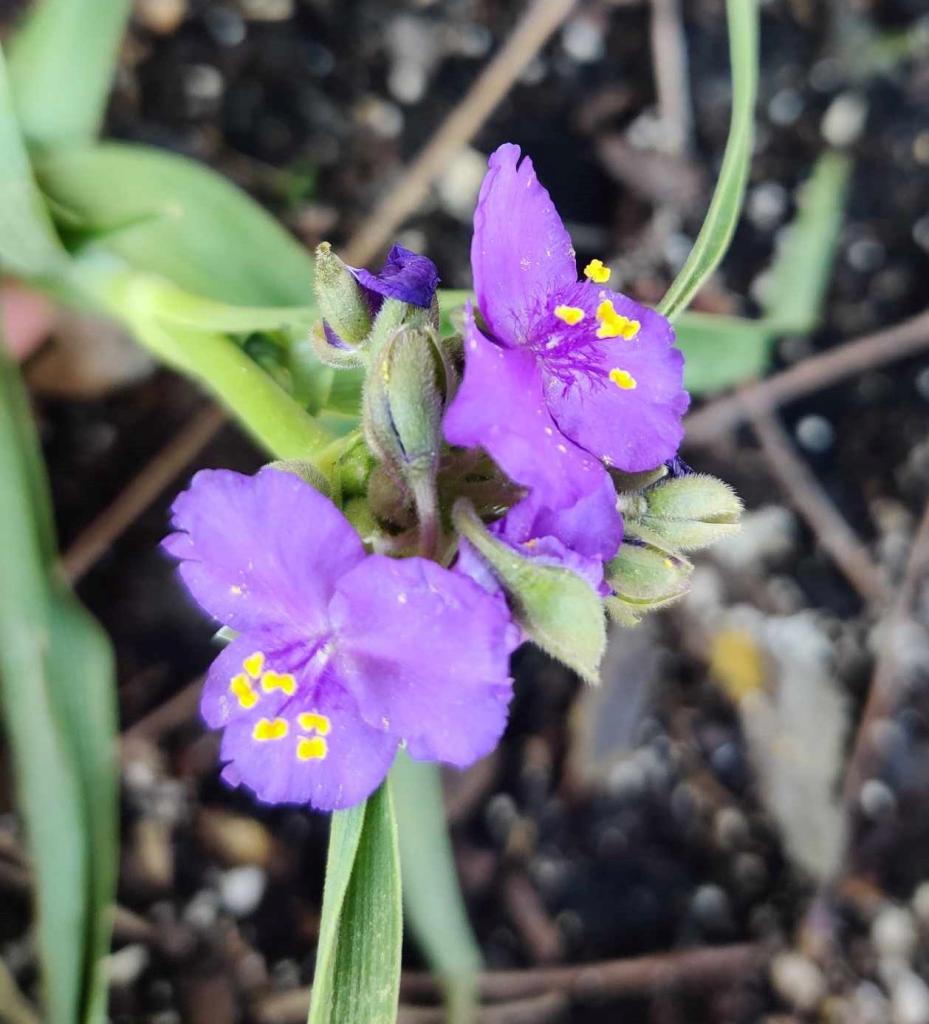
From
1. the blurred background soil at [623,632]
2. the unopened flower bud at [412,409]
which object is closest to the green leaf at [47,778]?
the blurred background soil at [623,632]

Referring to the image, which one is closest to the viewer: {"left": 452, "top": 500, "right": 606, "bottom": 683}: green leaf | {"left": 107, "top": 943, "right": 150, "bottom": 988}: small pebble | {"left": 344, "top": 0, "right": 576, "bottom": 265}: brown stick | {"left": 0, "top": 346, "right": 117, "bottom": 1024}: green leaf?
{"left": 452, "top": 500, "right": 606, "bottom": 683}: green leaf

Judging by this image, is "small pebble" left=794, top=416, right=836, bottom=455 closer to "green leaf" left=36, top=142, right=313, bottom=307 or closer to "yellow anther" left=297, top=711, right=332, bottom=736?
"green leaf" left=36, top=142, right=313, bottom=307

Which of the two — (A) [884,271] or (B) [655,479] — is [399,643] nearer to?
(B) [655,479]

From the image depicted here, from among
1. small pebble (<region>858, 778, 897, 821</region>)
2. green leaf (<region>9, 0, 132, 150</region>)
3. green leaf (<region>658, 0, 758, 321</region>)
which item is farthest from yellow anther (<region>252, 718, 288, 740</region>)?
small pebble (<region>858, 778, 897, 821</region>)

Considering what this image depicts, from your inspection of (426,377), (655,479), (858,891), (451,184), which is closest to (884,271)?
(451,184)

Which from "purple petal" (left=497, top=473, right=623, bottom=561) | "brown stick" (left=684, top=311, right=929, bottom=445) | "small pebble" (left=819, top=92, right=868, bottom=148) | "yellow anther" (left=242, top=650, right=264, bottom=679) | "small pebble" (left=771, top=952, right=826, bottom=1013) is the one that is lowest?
"small pebble" (left=771, top=952, right=826, bottom=1013)

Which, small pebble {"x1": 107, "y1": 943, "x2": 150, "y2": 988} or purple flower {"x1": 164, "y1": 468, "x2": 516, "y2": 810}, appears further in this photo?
small pebble {"x1": 107, "y1": 943, "x2": 150, "y2": 988}

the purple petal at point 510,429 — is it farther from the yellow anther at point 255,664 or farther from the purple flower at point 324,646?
the yellow anther at point 255,664
